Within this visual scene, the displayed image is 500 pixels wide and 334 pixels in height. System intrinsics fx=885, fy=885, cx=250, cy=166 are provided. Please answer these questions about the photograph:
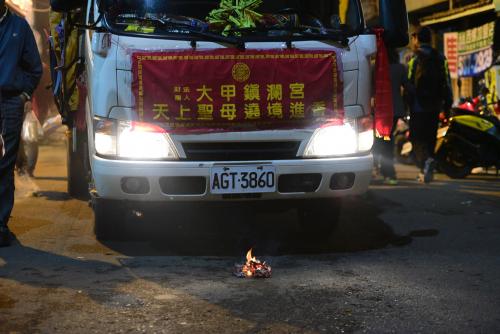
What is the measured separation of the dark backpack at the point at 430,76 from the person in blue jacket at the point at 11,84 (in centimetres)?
581

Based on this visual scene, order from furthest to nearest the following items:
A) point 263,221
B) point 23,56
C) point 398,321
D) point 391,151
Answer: point 391,151 < point 263,221 < point 23,56 < point 398,321

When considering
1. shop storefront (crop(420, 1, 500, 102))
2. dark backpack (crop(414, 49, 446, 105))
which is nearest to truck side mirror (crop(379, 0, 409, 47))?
dark backpack (crop(414, 49, 446, 105))

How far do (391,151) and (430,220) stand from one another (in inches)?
127

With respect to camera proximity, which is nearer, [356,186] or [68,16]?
[356,186]

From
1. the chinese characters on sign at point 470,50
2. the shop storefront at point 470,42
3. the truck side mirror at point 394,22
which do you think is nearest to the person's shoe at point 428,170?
the truck side mirror at point 394,22

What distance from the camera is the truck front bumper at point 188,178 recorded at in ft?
19.3

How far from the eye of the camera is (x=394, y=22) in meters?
6.57

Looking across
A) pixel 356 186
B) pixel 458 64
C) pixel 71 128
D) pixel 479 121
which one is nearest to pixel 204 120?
pixel 356 186

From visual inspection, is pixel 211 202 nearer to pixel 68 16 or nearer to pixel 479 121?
pixel 68 16

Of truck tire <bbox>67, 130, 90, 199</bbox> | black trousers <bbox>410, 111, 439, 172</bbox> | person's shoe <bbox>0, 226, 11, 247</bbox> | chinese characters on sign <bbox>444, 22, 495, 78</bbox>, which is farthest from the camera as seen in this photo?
chinese characters on sign <bbox>444, 22, 495, 78</bbox>

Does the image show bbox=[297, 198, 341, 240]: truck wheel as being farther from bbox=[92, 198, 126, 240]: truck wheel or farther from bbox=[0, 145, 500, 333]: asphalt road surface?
bbox=[92, 198, 126, 240]: truck wheel

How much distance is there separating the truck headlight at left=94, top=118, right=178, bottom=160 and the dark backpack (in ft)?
19.6

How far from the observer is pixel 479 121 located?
38.0ft

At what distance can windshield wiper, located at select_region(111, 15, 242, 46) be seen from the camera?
596 cm
